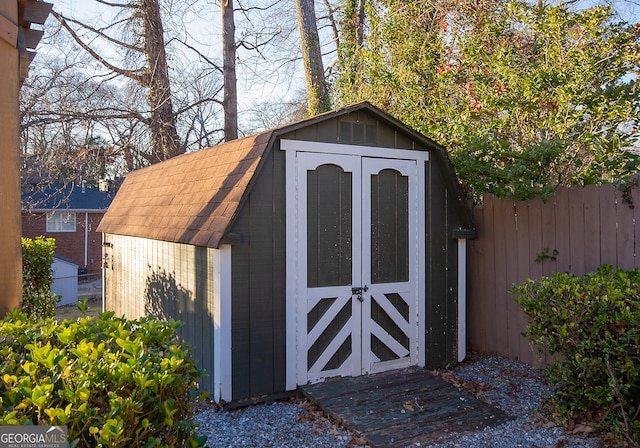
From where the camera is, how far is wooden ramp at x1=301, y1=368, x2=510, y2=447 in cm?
407

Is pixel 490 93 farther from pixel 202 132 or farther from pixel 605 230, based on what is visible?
pixel 202 132

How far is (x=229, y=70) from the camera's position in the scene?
1351cm

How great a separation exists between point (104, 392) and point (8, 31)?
250 cm

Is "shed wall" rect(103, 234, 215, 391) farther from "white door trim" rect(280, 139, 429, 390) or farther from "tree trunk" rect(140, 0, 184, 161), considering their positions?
"tree trunk" rect(140, 0, 184, 161)

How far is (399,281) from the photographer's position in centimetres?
560

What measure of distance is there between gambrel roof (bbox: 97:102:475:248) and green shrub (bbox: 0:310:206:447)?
2148mm

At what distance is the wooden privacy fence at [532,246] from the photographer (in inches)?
187

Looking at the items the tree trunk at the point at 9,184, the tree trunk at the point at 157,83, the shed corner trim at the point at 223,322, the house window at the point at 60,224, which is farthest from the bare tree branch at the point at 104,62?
the house window at the point at 60,224

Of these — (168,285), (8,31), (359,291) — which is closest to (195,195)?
(168,285)

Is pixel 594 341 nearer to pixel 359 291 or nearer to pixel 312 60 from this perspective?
pixel 359 291

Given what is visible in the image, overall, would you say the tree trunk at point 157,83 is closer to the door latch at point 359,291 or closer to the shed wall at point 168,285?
the shed wall at point 168,285

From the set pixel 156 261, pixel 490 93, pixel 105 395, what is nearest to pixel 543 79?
pixel 490 93

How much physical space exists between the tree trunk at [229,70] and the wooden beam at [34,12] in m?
9.68

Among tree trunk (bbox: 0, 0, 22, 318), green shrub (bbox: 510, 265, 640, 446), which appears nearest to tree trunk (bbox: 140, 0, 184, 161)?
tree trunk (bbox: 0, 0, 22, 318)
